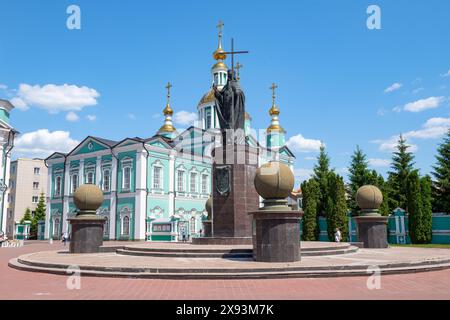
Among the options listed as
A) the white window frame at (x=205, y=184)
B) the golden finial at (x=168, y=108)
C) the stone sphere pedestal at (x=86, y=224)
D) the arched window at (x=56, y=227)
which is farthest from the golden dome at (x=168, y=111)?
the stone sphere pedestal at (x=86, y=224)

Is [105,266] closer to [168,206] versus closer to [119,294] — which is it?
[119,294]

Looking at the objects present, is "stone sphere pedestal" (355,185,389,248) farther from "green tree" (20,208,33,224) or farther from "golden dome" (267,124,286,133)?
"green tree" (20,208,33,224)

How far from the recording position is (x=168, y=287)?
26.4 ft

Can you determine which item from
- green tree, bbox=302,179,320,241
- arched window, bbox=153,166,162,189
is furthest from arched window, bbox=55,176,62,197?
green tree, bbox=302,179,320,241

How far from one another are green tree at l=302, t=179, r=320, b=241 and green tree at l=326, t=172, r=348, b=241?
1707 mm

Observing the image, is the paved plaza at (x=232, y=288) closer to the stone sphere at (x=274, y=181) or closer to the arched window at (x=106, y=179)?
the stone sphere at (x=274, y=181)

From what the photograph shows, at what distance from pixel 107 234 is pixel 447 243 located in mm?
26001

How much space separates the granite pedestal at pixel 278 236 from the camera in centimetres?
1044

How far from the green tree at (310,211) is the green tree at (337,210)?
171cm

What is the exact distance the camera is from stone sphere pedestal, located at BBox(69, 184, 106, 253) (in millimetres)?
15453

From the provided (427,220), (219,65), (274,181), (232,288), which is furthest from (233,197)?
(219,65)

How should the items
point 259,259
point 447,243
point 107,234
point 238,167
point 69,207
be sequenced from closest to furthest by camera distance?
point 259,259
point 238,167
point 447,243
point 107,234
point 69,207

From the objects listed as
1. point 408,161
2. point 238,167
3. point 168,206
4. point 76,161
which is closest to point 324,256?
point 238,167

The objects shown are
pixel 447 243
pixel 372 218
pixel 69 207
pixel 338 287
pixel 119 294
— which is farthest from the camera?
pixel 69 207
